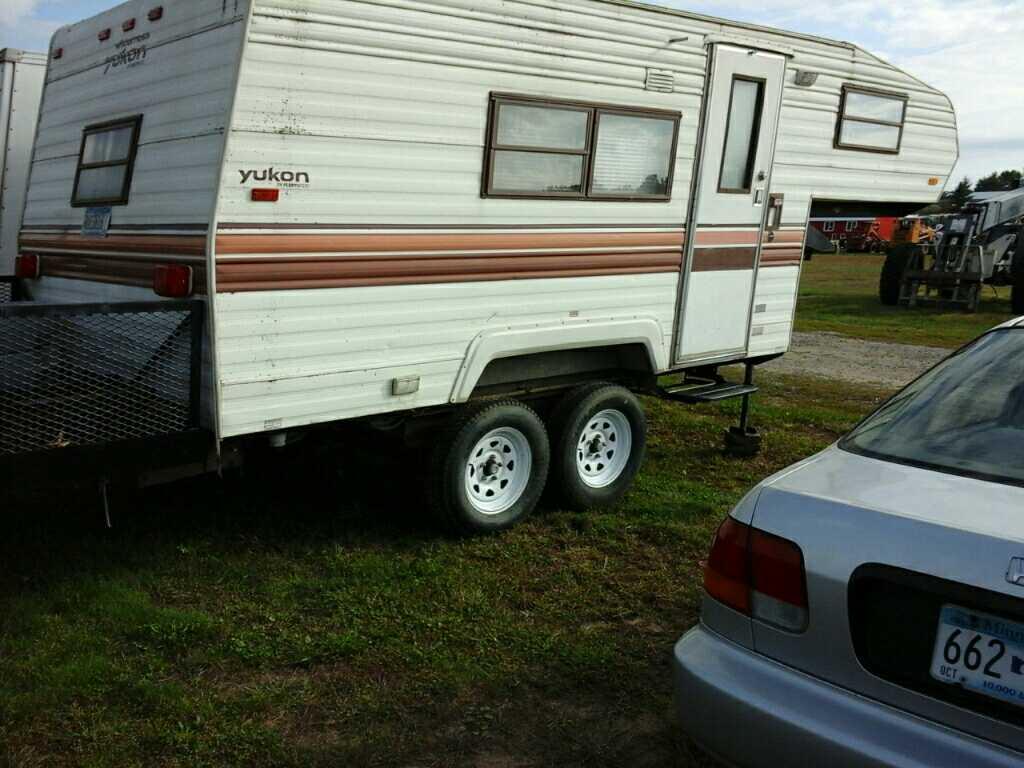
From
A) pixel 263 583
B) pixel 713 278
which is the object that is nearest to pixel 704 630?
pixel 263 583

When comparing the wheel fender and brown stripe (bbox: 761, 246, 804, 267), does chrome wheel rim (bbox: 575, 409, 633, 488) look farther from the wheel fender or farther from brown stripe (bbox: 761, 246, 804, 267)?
brown stripe (bbox: 761, 246, 804, 267)

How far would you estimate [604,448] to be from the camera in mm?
5977

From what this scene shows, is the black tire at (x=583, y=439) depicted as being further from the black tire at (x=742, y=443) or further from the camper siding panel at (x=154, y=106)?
the camper siding panel at (x=154, y=106)

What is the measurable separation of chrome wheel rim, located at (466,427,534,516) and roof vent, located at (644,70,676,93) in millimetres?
2182

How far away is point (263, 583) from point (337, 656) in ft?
2.59

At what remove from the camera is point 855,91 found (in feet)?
22.4

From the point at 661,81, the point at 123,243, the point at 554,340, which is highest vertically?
the point at 661,81

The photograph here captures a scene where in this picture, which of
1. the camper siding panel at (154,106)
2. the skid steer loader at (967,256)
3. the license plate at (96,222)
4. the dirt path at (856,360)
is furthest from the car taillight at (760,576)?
the skid steer loader at (967,256)

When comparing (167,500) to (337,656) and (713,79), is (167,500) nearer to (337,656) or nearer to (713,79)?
(337,656)

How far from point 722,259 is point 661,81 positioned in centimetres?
125

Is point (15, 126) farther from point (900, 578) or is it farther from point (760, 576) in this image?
point (900, 578)

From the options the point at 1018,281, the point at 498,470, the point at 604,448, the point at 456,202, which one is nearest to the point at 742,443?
the point at 604,448

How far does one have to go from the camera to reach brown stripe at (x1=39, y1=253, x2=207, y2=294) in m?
4.43

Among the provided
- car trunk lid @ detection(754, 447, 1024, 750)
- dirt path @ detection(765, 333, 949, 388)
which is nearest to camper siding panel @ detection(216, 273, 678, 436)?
car trunk lid @ detection(754, 447, 1024, 750)
